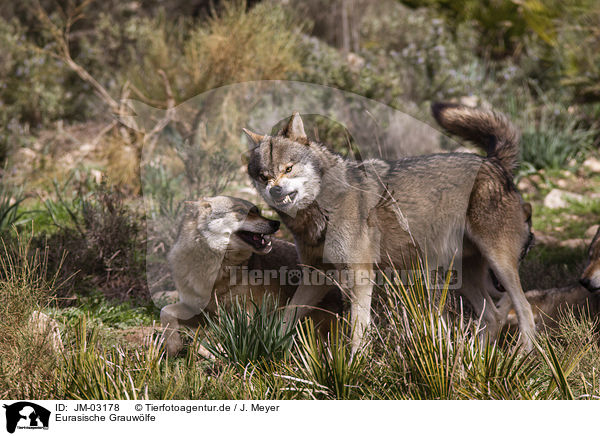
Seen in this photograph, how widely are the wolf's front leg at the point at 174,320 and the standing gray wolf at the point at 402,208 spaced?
817 millimetres

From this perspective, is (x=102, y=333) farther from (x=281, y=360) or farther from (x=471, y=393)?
(x=471, y=393)

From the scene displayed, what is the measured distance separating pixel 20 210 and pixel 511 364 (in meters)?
6.06

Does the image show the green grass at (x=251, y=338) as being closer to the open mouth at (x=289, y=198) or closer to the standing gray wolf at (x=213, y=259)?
the standing gray wolf at (x=213, y=259)

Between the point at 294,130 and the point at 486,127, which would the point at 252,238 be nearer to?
the point at 294,130

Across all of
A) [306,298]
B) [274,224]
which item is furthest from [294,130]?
[306,298]

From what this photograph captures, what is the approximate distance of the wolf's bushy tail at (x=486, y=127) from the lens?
4.93m

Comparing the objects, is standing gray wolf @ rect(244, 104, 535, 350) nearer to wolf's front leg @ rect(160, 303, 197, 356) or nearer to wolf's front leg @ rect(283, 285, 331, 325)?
wolf's front leg @ rect(283, 285, 331, 325)

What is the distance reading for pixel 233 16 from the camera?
969cm

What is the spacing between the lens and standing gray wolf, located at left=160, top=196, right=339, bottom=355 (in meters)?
4.60

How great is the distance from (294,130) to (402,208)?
108 centimetres

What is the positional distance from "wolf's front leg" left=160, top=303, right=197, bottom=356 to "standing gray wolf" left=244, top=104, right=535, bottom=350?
2.68ft

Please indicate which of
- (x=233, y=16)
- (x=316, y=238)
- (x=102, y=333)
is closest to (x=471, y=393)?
(x=316, y=238)

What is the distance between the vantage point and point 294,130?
172 inches
